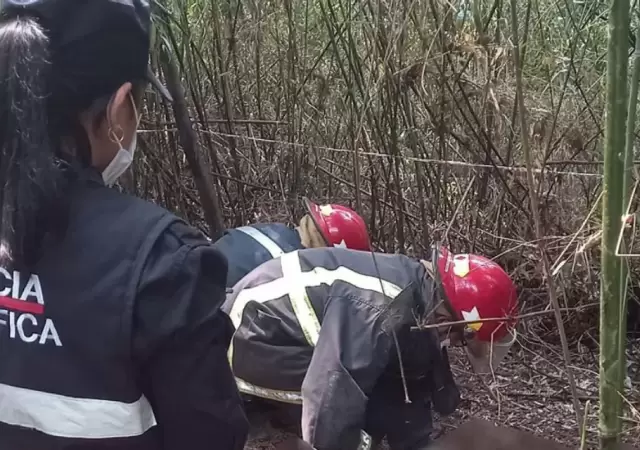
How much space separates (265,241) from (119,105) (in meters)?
1.82

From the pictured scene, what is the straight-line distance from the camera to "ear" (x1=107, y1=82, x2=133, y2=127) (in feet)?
4.05

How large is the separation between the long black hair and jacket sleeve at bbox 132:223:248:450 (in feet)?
0.58

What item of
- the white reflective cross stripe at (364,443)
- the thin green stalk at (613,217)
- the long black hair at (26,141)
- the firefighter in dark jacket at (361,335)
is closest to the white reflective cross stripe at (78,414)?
the long black hair at (26,141)

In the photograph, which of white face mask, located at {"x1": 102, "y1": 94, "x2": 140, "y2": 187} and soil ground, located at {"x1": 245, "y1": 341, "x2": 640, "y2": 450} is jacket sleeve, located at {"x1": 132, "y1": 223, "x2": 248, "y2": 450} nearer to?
white face mask, located at {"x1": 102, "y1": 94, "x2": 140, "y2": 187}

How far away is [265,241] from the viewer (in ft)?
9.98

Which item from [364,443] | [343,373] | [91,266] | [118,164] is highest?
[118,164]

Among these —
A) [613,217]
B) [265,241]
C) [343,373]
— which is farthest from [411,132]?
[613,217]

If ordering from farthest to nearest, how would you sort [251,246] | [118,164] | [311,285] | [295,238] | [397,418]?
[295,238]
[251,246]
[397,418]
[311,285]
[118,164]

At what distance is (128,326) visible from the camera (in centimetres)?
119

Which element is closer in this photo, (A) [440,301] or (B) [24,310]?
(B) [24,310]

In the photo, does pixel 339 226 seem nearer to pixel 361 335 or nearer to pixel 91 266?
pixel 361 335

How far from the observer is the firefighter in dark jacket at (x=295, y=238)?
3.00 metres

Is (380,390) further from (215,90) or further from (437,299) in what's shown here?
(215,90)

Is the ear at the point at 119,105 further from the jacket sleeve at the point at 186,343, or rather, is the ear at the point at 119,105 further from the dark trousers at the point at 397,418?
the dark trousers at the point at 397,418
